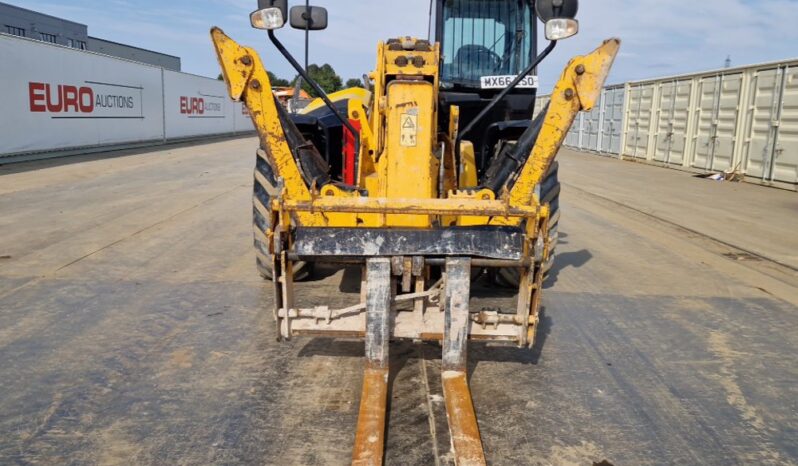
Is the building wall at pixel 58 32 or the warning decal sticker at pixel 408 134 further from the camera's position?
the building wall at pixel 58 32

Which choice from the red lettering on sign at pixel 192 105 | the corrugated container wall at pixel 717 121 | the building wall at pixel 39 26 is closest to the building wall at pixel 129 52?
the building wall at pixel 39 26

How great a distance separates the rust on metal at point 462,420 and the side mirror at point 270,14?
248cm

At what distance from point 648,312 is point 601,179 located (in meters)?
11.8

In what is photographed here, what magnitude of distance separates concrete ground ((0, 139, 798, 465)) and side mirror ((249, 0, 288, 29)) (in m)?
2.10

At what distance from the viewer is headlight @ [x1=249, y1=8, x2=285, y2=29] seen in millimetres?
4227

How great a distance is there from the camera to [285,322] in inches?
145

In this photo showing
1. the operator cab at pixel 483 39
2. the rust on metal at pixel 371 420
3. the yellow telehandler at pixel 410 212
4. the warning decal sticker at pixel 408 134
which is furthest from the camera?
the operator cab at pixel 483 39

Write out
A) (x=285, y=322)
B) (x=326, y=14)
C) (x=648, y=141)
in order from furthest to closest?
1. (x=648, y=141)
2. (x=326, y=14)
3. (x=285, y=322)

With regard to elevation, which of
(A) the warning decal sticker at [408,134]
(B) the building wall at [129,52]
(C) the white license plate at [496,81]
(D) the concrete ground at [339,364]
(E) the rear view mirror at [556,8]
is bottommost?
(D) the concrete ground at [339,364]

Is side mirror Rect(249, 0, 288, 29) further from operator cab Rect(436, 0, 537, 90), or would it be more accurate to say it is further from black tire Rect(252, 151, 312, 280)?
operator cab Rect(436, 0, 537, 90)

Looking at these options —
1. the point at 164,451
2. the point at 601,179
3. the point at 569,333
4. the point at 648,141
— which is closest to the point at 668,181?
the point at 601,179

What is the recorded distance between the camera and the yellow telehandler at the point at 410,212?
3.55 meters

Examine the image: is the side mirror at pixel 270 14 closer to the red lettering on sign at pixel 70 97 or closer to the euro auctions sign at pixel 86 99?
the euro auctions sign at pixel 86 99

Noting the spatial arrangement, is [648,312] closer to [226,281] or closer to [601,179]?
[226,281]
